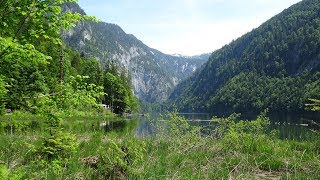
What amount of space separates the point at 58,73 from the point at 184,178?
76.0 metres

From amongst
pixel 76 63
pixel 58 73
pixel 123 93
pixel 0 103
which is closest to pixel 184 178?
pixel 0 103

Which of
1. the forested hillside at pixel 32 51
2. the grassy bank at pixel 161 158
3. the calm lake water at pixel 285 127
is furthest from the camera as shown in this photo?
the calm lake water at pixel 285 127

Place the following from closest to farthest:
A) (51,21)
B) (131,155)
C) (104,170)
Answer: (51,21) < (104,170) < (131,155)

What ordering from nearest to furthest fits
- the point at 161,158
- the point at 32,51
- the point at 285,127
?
1. the point at 32,51
2. the point at 161,158
3. the point at 285,127

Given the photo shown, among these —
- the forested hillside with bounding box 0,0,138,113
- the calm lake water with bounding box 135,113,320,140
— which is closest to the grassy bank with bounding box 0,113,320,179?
the forested hillside with bounding box 0,0,138,113

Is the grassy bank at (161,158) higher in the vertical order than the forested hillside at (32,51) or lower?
lower

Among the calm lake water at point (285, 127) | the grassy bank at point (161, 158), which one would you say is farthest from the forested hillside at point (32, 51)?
the calm lake water at point (285, 127)

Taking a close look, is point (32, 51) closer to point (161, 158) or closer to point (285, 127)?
point (161, 158)

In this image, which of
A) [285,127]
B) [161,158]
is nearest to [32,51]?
[161,158]

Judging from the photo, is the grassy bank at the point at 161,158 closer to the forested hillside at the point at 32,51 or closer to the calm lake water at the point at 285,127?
the forested hillside at the point at 32,51

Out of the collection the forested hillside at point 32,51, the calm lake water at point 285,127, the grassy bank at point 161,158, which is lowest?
the calm lake water at point 285,127

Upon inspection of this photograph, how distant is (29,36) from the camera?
8250mm

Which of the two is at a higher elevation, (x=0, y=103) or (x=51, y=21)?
(x=51, y=21)

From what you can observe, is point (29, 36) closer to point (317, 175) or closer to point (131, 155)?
point (131, 155)
